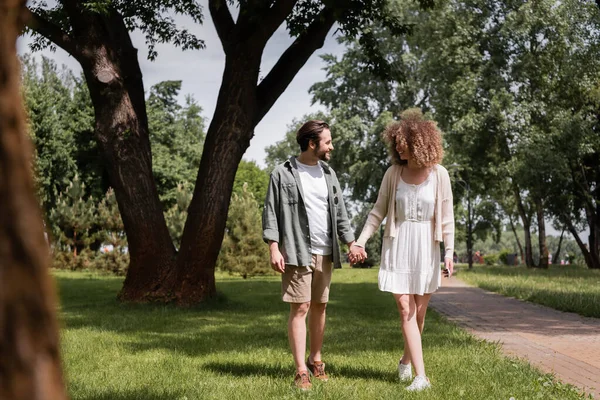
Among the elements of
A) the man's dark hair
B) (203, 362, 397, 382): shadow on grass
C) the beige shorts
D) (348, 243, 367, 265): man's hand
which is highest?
the man's dark hair

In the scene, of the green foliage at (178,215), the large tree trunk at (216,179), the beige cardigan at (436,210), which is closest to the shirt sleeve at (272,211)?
the beige cardigan at (436,210)

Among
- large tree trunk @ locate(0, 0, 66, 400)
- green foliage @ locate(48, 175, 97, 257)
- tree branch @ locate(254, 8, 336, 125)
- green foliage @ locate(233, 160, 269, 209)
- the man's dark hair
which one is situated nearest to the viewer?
large tree trunk @ locate(0, 0, 66, 400)

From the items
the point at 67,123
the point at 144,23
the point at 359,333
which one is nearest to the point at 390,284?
the point at 359,333

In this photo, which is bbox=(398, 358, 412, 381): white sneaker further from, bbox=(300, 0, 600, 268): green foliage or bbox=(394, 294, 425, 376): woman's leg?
bbox=(300, 0, 600, 268): green foliage

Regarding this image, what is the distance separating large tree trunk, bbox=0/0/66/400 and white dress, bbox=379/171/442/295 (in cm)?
488

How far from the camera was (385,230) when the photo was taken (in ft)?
19.1

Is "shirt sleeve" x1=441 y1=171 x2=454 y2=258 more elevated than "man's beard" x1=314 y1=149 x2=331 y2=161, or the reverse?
"man's beard" x1=314 y1=149 x2=331 y2=161

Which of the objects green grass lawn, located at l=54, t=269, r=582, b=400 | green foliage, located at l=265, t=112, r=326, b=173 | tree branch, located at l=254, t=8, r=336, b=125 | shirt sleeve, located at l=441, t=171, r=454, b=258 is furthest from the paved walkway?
green foliage, located at l=265, t=112, r=326, b=173

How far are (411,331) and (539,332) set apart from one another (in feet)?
16.8

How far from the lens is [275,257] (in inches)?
221

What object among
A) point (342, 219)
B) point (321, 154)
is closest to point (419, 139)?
point (321, 154)

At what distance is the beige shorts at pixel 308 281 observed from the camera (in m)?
5.73

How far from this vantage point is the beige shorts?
18.8ft

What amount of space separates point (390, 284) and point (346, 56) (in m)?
38.2
